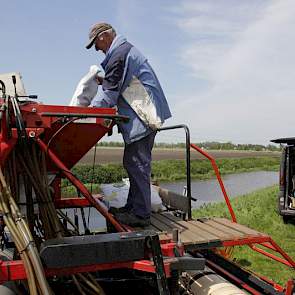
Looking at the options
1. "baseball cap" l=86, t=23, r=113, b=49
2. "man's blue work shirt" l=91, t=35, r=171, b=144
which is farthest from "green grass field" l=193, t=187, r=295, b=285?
"baseball cap" l=86, t=23, r=113, b=49

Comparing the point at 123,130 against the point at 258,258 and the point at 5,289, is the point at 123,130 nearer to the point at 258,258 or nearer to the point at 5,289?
the point at 5,289

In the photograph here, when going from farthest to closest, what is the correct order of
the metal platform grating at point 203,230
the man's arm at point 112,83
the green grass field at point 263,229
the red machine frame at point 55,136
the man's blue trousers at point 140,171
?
the green grass field at point 263,229 → the man's blue trousers at point 140,171 → the man's arm at point 112,83 → the metal platform grating at point 203,230 → the red machine frame at point 55,136

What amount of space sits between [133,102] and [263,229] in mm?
5620

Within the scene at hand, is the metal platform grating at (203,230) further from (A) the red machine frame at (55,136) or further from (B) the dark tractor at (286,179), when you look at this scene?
(B) the dark tractor at (286,179)

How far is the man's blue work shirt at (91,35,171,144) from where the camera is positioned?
4031 millimetres

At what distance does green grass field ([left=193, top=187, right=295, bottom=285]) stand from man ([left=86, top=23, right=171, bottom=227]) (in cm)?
247

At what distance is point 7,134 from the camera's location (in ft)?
9.67

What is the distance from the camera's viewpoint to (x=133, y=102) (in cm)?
409

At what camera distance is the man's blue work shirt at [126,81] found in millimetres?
4031

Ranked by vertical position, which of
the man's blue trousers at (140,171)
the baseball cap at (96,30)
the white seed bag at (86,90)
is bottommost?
the man's blue trousers at (140,171)

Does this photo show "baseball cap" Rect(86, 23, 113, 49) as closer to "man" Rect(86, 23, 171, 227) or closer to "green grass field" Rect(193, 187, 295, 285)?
"man" Rect(86, 23, 171, 227)

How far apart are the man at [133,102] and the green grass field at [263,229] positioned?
2.47 m

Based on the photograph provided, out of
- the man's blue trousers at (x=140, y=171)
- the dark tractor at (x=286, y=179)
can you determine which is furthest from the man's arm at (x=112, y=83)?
the dark tractor at (x=286, y=179)

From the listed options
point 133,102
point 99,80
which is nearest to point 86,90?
point 99,80
